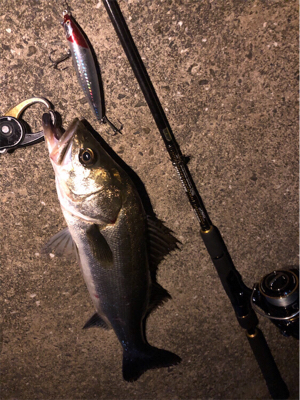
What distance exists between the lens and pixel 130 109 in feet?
4.66

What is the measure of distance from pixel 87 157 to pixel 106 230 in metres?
0.34

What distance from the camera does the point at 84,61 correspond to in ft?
4.03

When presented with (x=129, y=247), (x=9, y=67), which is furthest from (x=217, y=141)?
(x=9, y=67)

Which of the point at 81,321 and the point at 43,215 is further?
the point at 81,321

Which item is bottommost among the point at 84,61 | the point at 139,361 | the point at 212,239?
the point at 139,361

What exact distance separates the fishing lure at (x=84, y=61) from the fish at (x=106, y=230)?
0.17 m

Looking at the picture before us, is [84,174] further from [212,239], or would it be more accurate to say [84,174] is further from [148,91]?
[212,239]

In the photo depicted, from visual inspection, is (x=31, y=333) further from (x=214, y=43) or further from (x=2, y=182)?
(x=214, y=43)

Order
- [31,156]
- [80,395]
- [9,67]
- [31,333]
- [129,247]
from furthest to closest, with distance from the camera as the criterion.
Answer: [80,395], [31,333], [31,156], [9,67], [129,247]

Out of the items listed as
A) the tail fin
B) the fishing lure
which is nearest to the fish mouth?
the fishing lure

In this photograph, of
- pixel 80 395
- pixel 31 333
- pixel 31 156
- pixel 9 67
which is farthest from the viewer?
pixel 80 395

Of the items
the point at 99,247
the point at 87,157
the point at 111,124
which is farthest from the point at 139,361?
the point at 111,124

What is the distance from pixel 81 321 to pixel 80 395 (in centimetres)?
57

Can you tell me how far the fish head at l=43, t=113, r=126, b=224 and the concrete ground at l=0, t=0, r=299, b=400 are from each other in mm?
292
